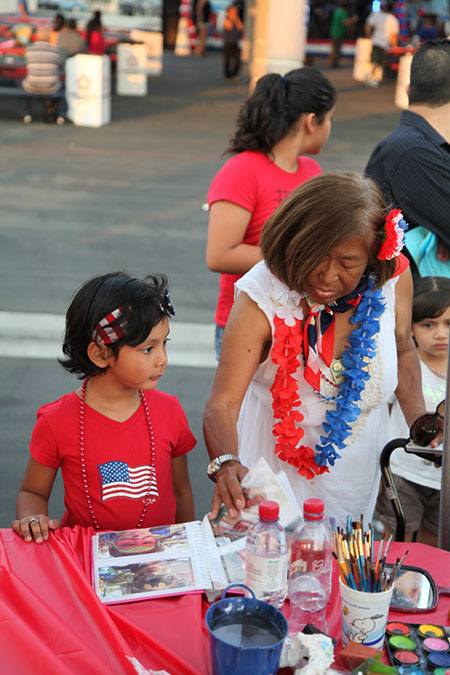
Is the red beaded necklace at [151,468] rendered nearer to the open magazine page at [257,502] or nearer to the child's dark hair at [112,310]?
the child's dark hair at [112,310]

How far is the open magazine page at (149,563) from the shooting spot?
68.7 inches

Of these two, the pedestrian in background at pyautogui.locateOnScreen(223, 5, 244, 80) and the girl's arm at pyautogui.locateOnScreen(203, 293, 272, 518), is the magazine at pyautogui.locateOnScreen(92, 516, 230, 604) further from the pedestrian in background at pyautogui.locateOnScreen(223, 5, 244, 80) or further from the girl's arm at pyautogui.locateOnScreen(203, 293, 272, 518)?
the pedestrian in background at pyautogui.locateOnScreen(223, 5, 244, 80)

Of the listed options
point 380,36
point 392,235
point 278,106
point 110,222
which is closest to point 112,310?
point 392,235

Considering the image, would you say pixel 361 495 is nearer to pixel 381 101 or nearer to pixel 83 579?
pixel 83 579

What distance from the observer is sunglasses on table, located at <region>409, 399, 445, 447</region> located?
7.12ft

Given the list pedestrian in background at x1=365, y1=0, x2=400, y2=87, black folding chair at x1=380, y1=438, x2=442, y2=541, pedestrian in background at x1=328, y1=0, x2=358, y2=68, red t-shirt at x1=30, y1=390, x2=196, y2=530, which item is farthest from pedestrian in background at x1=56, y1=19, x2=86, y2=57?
black folding chair at x1=380, y1=438, x2=442, y2=541

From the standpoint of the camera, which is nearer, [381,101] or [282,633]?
[282,633]

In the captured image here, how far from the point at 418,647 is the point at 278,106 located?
2.26 m

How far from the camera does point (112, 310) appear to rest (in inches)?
86.3

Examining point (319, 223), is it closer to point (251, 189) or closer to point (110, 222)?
point (251, 189)

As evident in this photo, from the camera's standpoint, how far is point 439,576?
1896 millimetres

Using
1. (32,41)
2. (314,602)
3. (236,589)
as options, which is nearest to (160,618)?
(236,589)

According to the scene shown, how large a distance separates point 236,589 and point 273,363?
0.72m

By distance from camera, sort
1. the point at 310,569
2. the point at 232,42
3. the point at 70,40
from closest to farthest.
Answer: the point at 310,569, the point at 70,40, the point at 232,42
